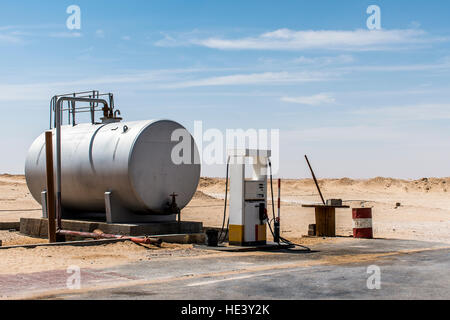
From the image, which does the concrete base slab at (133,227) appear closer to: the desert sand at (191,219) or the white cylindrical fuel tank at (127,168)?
the white cylindrical fuel tank at (127,168)

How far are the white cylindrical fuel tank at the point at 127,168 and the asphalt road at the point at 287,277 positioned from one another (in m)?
4.15

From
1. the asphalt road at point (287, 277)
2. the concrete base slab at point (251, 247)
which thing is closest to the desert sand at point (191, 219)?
the concrete base slab at point (251, 247)

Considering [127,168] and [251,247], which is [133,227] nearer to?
[127,168]

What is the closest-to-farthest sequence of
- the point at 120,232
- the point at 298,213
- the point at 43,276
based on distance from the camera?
the point at 43,276, the point at 120,232, the point at 298,213

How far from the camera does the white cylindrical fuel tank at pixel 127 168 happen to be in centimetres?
1767

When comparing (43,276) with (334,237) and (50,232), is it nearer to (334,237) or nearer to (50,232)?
(50,232)

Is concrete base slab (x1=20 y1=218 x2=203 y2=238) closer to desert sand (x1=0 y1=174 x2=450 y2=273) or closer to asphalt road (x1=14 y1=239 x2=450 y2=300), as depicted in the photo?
desert sand (x1=0 y1=174 x2=450 y2=273)

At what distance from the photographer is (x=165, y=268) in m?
12.3

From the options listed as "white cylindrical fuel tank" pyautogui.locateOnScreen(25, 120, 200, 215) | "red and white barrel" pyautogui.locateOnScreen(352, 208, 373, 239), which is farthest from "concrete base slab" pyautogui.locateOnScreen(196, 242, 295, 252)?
"red and white barrel" pyautogui.locateOnScreen(352, 208, 373, 239)

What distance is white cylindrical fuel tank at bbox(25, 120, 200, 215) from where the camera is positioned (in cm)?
1767

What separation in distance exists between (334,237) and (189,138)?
5427mm

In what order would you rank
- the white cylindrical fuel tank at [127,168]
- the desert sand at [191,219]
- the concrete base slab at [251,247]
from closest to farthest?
the desert sand at [191,219] → the concrete base slab at [251,247] → the white cylindrical fuel tank at [127,168]
